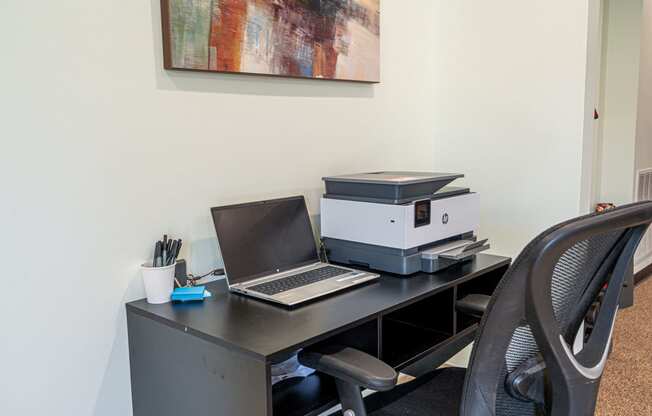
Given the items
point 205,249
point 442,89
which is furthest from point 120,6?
point 442,89

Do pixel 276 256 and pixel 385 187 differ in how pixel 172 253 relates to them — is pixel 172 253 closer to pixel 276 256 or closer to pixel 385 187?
pixel 276 256

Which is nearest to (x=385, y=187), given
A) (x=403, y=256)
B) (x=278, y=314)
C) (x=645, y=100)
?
(x=403, y=256)

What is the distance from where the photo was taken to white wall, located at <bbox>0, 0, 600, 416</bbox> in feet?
4.58

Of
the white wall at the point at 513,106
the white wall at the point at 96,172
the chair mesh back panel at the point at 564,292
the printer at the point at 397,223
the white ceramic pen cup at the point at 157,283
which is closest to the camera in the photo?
the chair mesh back panel at the point at 564,292

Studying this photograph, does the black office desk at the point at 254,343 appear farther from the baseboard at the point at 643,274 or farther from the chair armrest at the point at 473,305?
the baseboard at the point at 643,274

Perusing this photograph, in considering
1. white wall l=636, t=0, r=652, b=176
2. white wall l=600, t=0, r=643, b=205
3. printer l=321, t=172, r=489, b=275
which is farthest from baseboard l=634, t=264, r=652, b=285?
printer l=321, t=172, r=489, b=275

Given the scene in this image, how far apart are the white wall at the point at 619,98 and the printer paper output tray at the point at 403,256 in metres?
2.65

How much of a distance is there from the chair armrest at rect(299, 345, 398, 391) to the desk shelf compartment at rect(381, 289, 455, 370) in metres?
0.42

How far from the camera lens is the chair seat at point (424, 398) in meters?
1.42

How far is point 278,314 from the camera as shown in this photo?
146 cm

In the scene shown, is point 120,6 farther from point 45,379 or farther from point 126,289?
point 45,379

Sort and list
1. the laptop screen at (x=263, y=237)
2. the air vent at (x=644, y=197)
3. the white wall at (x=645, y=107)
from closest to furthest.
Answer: the laptop screen at (x=263, y=237), the white wall at (x=645, y=107), the air vent at (x=644, y=197)

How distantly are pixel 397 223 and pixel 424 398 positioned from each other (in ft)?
1.84

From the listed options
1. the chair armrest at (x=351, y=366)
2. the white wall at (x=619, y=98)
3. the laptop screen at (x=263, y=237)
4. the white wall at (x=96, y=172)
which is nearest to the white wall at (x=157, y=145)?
the white wall at (x=96, y=172)
